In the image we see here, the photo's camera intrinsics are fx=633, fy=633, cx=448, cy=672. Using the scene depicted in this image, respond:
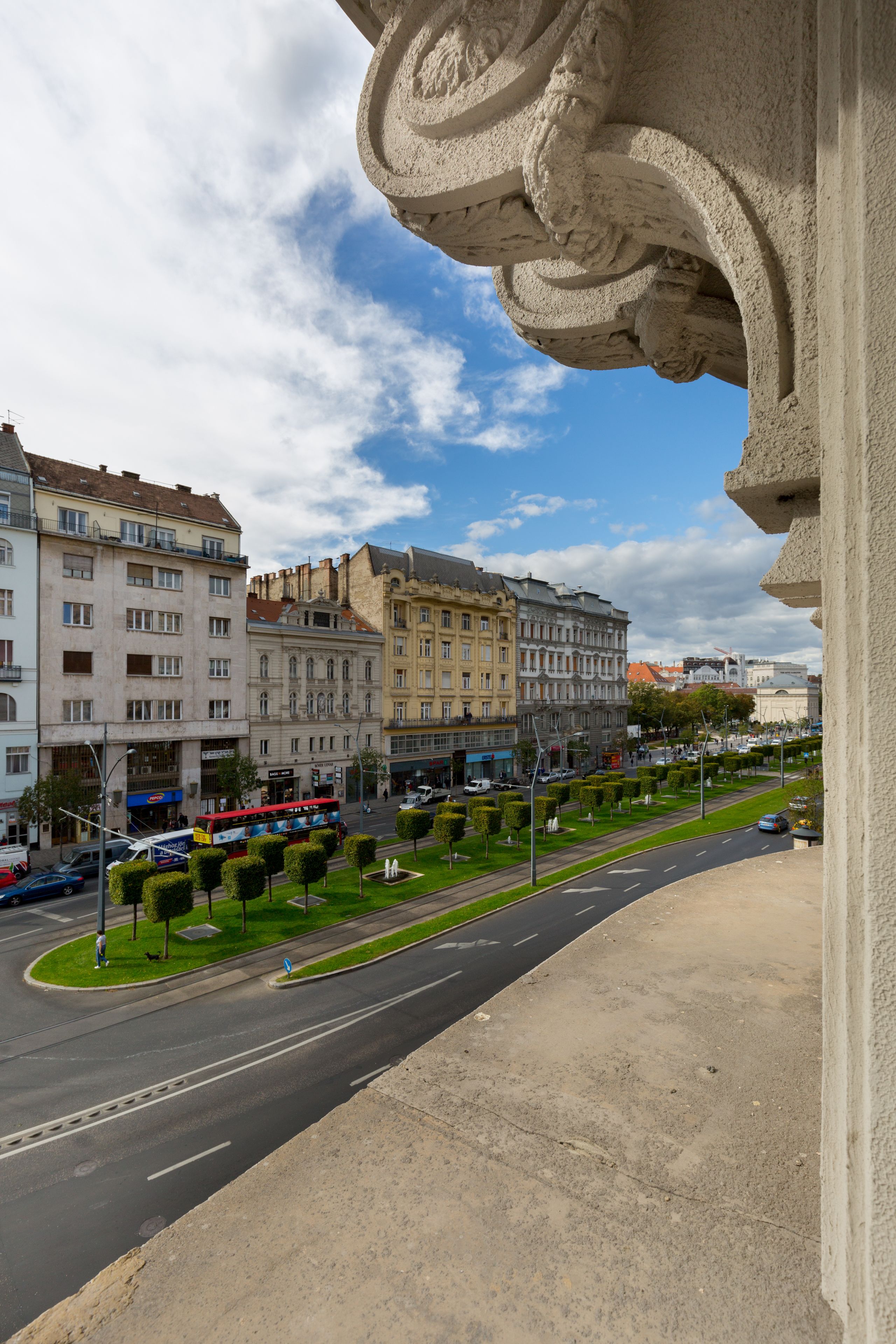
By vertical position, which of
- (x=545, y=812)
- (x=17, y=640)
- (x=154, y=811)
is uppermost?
(x=17, y=640)

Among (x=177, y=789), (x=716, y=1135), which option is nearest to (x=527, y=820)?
(x=177, y=789)

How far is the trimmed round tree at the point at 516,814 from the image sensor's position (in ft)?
108

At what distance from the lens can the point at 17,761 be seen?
3538cm

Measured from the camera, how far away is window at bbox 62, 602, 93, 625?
1491 inches

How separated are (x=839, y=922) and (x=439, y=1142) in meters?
3.58

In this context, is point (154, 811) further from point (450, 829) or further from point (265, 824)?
point (450, 829)

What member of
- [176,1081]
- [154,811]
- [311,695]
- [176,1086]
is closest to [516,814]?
[176,1081]

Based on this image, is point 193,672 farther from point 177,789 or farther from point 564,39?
point 564,39

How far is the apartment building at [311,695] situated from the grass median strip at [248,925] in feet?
53.9

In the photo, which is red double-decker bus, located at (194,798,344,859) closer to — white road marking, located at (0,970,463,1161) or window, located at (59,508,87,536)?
white road marking, located at (0,970,463,1161)

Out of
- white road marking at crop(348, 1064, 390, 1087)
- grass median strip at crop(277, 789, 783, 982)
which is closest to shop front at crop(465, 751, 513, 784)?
grass median strip at crop(277, 789, 783, 982)

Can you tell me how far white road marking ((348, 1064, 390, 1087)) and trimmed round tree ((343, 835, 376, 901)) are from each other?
1240 cm

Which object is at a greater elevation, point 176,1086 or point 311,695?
point 311,695

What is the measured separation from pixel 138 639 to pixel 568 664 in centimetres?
4609
